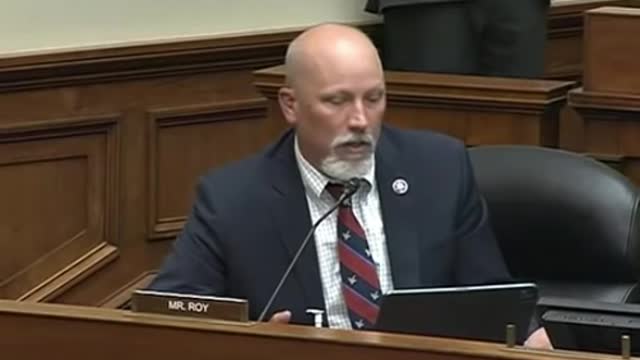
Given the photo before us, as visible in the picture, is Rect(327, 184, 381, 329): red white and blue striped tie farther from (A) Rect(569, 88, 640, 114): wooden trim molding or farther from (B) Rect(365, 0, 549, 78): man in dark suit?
(B) Rect(365, 0, 549, 78): man in dark suit

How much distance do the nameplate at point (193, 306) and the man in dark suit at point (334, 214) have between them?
61 cm

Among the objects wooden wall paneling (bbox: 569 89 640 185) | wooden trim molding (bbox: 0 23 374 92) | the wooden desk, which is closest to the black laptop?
the wooden desk

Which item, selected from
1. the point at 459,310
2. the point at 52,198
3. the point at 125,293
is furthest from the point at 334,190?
the point at 125,293

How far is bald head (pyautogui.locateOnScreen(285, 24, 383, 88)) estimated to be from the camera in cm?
291

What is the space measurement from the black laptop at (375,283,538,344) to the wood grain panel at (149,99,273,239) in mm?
2560

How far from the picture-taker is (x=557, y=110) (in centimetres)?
425

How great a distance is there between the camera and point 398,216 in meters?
2.91

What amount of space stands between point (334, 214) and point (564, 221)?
44cm

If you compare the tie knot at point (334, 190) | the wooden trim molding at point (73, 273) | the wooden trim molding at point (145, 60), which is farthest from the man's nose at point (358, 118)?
the wooden trim molding at point (73, 273)

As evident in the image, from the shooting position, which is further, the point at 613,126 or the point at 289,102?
the point at 613,126

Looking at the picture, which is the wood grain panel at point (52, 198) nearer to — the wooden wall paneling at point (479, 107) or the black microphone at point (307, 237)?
the wooden wall paneling at point (479, 107)

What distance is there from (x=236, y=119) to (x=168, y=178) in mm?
275

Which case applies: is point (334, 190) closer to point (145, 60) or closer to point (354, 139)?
point (354, 139)

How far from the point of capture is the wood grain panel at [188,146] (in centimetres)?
496
